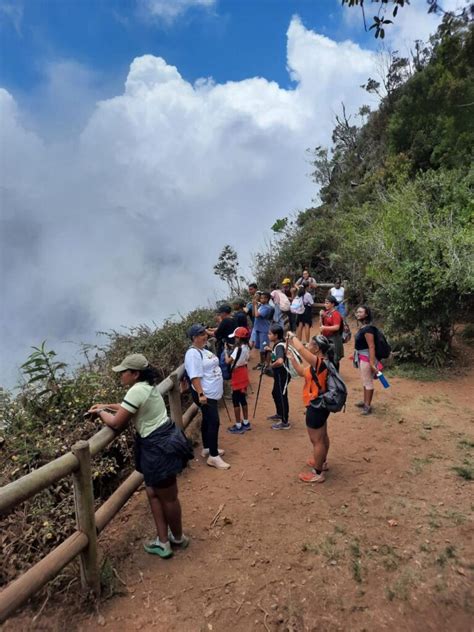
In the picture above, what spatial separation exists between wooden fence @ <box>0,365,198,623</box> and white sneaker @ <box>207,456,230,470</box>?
1.63m

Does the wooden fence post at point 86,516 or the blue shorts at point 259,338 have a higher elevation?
the blue shorts at point 259,338

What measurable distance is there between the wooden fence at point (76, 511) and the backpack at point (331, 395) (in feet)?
6.74

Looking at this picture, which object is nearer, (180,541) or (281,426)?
(180,541)

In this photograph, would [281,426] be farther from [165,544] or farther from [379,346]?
[165,544]

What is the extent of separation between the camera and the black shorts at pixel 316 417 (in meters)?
4.62

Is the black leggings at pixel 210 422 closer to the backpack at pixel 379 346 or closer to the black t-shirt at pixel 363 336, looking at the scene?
the black t-shirt at pixel 363 336

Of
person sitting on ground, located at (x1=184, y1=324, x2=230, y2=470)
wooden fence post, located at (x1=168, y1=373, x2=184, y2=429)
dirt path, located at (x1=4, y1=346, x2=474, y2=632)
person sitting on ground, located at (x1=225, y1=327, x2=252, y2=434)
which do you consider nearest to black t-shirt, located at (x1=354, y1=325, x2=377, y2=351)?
dirt path, located at (x1=4, y1=346, x2=474, y2=632)

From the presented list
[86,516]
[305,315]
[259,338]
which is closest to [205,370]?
[86,516]

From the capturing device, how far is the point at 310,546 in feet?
12.6

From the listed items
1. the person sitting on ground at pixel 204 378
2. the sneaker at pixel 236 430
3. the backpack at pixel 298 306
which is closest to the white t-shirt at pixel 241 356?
the person sitting on ground at pixel 204 378

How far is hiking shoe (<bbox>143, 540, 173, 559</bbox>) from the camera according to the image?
371 centimetres

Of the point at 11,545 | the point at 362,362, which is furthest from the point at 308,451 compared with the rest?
the point at 11,545

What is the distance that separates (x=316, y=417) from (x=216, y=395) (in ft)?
3.86

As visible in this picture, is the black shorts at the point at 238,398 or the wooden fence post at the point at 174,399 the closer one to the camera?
the wooden fence post at the point at 174,399
